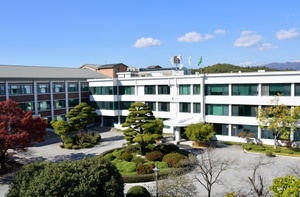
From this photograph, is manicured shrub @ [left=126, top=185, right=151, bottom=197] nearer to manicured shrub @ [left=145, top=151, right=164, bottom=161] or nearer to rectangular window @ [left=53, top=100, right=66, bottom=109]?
manicured shrub @ [left=145, top=151, right=164, bottom=161]

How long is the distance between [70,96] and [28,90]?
8.23m

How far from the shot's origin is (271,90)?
33.5 m

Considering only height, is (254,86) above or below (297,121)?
above

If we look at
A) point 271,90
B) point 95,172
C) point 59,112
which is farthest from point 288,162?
point 59,112

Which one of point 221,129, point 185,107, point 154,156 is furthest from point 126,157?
point 221,129

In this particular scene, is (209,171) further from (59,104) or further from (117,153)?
(59,104)

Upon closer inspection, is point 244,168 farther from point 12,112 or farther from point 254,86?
point 12,112

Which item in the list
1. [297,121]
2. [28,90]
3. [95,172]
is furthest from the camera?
[28,90]

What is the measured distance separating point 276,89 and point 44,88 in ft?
120

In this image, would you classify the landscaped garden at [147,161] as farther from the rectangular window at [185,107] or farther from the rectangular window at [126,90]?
the rectangular window at [126,90]

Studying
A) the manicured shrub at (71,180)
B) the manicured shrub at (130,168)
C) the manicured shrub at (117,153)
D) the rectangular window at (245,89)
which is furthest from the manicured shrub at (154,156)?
the rectangular window at (245,89)

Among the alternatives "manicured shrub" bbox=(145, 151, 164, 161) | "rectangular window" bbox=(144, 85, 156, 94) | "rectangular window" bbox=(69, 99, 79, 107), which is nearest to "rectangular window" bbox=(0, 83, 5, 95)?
"rectangular window" bbox=(69, 99, 79, 107)

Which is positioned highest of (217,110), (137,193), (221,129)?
(217,110)

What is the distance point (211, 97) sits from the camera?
1487 inches
